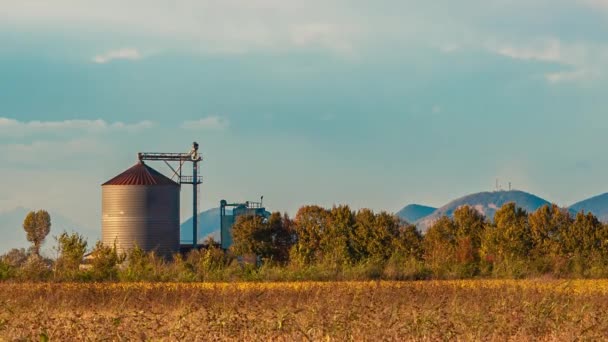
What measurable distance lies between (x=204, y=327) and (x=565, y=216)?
5668cm

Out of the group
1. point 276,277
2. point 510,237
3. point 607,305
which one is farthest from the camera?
point 510,237

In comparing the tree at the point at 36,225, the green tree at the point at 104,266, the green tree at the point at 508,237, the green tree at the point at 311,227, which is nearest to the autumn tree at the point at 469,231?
the green tree at the point at 508,237

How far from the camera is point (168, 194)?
70.7 m

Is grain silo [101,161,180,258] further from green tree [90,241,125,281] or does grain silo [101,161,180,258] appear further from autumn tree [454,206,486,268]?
green tree [90,241,125,281]

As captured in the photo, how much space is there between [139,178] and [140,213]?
3.01 metres

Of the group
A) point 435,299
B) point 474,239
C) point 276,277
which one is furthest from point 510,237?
point 435,299

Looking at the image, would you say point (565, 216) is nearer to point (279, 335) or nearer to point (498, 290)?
point (498, 290)

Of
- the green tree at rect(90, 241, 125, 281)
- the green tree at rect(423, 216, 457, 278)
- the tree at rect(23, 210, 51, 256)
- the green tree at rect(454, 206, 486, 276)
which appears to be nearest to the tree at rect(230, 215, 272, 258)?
the green tree at rect(423, 216, 457, 278)

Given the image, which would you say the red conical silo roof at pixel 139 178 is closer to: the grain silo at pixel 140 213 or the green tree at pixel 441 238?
the grain silo at pixel 140 213

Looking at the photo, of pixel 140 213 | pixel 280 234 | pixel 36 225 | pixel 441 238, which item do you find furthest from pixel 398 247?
pixel 36 225

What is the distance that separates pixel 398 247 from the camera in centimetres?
6619

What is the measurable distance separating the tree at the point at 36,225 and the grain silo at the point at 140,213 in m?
52.9

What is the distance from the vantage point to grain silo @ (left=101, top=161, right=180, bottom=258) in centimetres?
6912

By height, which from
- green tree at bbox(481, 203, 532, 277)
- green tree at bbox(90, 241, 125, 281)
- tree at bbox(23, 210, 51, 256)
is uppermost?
tree at bbox(23, 210, 51, 256)
